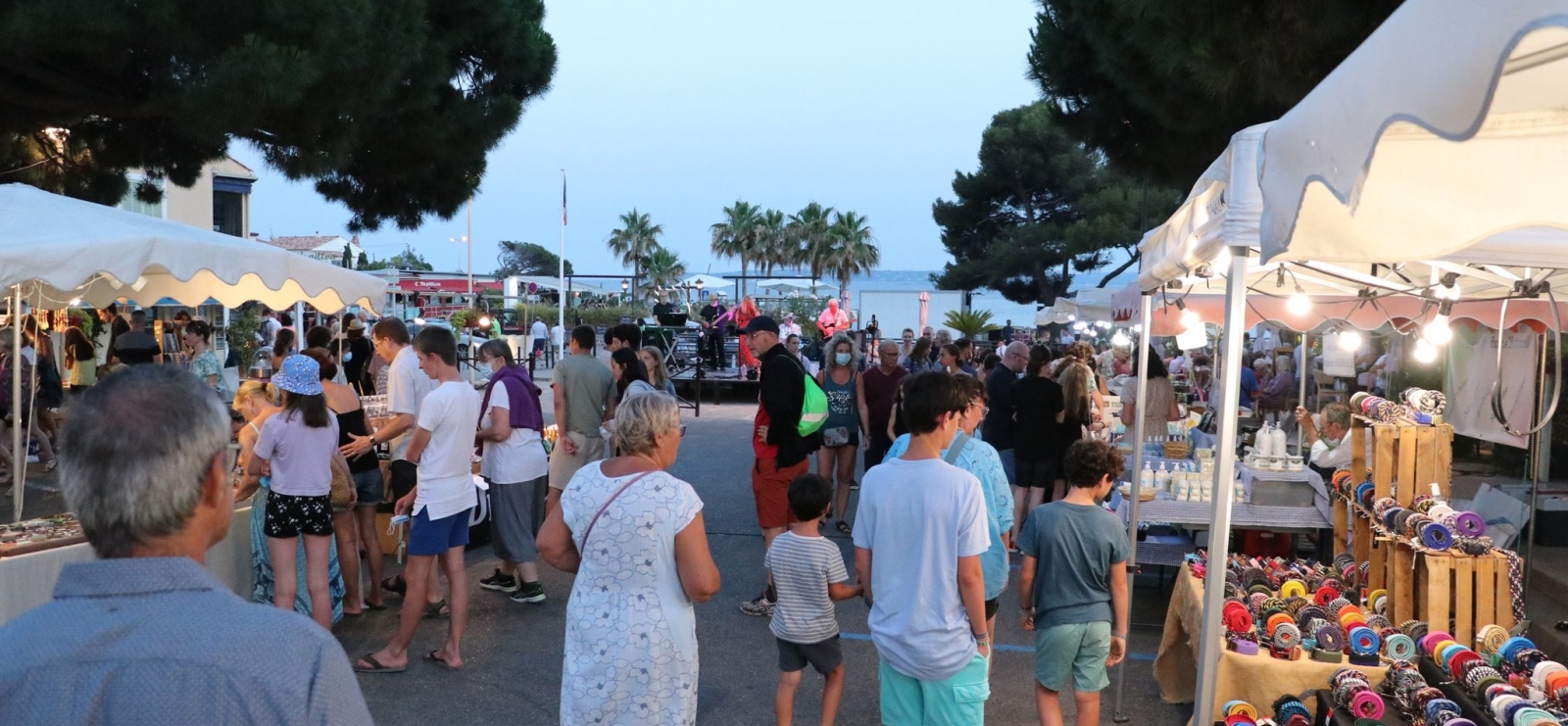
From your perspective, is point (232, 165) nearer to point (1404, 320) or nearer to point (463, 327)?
point (463, 327)

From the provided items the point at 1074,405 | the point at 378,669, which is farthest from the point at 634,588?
the point at 1074,405

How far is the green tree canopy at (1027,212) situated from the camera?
4143 centimetres

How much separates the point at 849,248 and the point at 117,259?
2295 inches

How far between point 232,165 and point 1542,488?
37.4 metres

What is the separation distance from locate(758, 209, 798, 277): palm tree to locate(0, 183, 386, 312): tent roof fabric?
57147 millimetres

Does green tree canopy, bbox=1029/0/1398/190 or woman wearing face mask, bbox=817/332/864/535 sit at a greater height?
green tree canopy, bbox=1029/0/1398/190

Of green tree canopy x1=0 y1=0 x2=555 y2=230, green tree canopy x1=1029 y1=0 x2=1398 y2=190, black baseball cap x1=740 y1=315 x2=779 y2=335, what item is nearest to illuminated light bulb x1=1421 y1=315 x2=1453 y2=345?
green tree canopy x1=1029 y1=0 x2=1398 y2=190

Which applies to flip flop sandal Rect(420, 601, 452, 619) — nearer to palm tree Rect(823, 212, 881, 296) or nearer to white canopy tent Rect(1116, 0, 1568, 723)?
white canopy tent Rect(1116, 0, 1568, 723)

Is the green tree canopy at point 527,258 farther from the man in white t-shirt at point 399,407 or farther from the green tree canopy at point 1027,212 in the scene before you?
the man in white t-shirt at point 399,407

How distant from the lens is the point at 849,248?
2493 inches

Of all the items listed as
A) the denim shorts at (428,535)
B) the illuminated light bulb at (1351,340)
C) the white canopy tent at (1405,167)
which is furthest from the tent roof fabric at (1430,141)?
the illuminated light bulb at (1351,340)

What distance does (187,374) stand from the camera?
154 cm

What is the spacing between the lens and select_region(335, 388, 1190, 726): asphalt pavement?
511 centimetres

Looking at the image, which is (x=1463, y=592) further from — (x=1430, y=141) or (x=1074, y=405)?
(x=1074, y=405)
